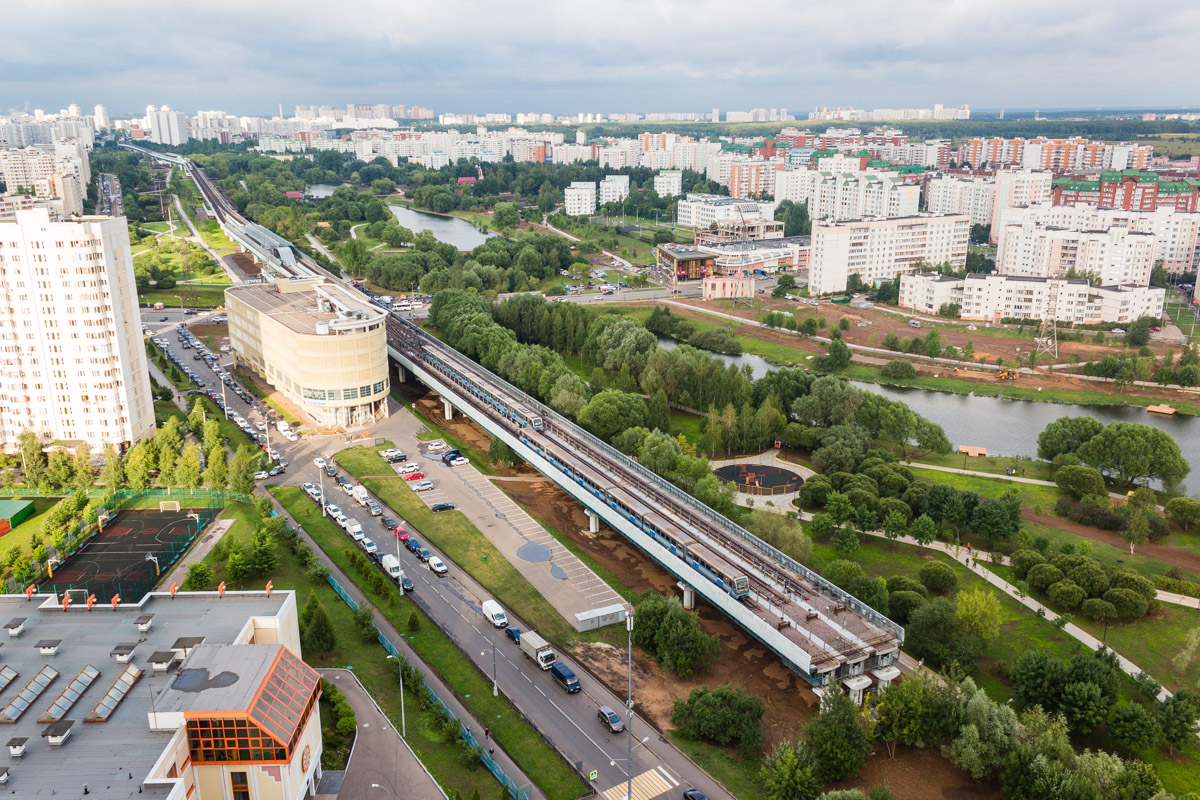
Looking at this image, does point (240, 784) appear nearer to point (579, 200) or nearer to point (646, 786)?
point (646, 786)

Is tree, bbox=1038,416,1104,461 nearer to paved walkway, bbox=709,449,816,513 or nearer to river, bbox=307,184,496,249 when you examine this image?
paved walkway, bbox=709,449,816,513

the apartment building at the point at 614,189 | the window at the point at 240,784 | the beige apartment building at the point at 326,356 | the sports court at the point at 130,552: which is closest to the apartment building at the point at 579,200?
the apartment building at the point at 614,189

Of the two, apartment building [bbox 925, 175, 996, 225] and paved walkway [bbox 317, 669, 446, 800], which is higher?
apartment building [bbox 925, 175, 996, 225]

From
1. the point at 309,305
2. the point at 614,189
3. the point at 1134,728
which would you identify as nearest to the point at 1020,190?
the point at 614,189

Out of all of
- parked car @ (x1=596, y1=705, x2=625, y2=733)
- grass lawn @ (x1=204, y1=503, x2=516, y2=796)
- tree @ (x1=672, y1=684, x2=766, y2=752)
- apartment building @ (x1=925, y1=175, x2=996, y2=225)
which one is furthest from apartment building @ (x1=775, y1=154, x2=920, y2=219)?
parked car @ (x1=596, y1=705, x2=625, y2=733)

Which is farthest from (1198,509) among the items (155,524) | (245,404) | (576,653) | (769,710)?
(245,404)

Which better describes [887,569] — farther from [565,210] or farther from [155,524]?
[565,210]
